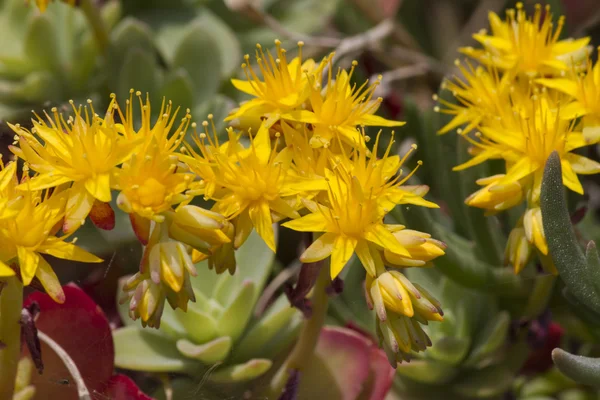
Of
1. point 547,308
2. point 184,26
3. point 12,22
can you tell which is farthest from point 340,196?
point 12,22

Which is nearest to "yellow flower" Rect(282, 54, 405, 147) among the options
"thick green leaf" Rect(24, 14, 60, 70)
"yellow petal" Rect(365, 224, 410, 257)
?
"yellow petal" Rect(365, 224, 410, 257)

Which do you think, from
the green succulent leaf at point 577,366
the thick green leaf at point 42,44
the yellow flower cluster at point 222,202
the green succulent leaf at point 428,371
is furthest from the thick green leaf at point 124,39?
the green succulent leaf at point 577,366

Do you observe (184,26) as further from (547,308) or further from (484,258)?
(547,308)

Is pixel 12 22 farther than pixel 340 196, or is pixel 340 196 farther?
pixel 12 22

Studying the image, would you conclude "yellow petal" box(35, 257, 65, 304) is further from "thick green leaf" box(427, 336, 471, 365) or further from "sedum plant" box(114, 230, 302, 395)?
"thick green leaf" box(427, 336, 471, 365)

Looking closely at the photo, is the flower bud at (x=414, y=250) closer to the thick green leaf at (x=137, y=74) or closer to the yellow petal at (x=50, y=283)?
the yellow petal at (x=50, y=283)

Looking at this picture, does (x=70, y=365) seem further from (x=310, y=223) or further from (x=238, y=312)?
(x=310, y=223)

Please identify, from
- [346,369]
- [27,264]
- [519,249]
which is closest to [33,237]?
Result: [27,264]
